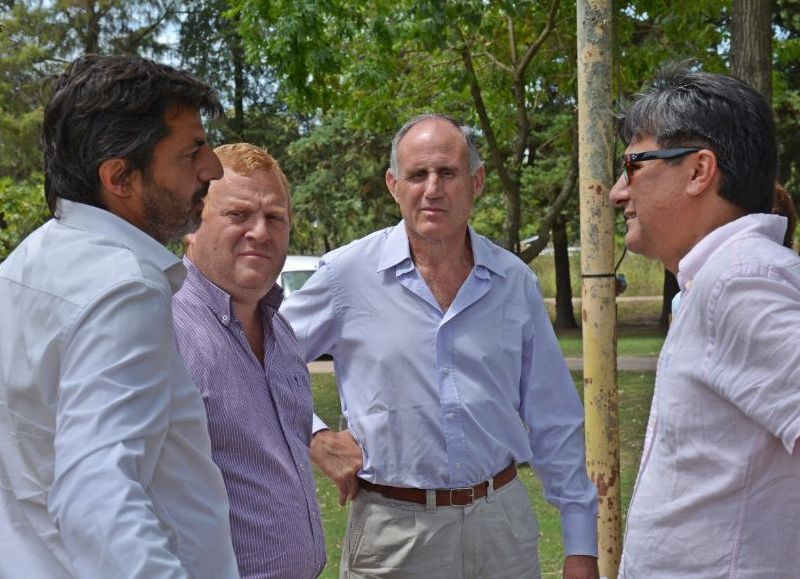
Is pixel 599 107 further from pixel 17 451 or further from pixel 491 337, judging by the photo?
pixel 17 451

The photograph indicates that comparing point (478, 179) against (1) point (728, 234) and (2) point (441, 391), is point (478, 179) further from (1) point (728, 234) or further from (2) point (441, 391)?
(1) point (728, 234)

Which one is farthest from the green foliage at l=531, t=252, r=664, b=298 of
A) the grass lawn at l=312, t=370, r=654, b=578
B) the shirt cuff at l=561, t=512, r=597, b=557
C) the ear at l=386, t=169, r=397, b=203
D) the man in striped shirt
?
the man in striped shirt

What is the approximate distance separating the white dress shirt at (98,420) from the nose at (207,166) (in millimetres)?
231

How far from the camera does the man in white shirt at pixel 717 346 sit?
7.72 ft

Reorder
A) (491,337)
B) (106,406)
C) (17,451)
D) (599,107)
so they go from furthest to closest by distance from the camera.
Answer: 1. (599,107)
2. (491,337)
3. (17,451)
4. (106,406)

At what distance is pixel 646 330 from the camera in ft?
96.0

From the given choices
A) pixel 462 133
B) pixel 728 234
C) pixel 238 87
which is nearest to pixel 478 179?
pixel 462 133

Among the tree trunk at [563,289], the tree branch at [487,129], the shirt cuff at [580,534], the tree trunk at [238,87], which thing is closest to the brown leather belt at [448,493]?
the shirt cuff at [580,534]

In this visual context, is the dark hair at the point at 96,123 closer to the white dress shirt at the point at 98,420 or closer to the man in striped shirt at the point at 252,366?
the white dress shirt at the point at 98,420

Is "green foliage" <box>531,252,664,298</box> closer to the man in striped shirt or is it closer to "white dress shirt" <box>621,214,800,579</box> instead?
the man in striped shirt

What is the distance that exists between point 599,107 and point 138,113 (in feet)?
9.62

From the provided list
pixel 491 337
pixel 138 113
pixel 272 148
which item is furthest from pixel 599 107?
pixel 272 148

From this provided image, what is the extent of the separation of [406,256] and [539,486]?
6.34 meters

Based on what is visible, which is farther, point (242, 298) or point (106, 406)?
point (242, 298)
